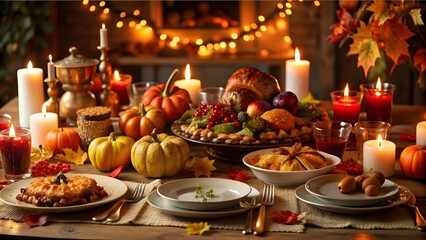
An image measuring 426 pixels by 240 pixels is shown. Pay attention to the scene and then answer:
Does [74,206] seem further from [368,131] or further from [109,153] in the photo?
[368,131]

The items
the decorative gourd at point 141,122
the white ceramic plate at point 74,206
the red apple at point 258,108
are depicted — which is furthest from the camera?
the decorative gourd at point 141,122

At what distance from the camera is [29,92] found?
2664mm

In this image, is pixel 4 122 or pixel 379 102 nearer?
pixel 4 122

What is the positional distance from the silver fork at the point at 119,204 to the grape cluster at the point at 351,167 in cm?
55

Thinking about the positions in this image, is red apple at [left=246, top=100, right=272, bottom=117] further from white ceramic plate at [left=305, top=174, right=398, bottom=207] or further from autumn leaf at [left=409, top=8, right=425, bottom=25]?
autumn leaf at [left=409, top=8, right=425, bottom=25]

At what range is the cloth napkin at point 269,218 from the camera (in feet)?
5.57

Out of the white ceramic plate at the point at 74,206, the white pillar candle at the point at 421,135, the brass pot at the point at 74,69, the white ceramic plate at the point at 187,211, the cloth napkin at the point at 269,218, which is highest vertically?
the brass pot at the point at 74,69

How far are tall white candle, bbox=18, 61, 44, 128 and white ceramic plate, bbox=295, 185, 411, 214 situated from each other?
117cm

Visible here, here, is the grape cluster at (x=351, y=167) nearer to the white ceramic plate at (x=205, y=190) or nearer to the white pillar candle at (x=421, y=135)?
the white pillar candle at (x=421, y=135)

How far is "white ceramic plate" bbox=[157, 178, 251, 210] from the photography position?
1.74 metres

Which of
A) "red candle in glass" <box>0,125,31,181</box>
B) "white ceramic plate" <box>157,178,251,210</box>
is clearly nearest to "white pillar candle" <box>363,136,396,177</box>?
"white ceramic plate" <box>157,178,251,210</box>

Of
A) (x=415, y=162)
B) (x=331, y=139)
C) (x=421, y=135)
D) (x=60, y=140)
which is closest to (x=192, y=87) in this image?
(x=60, y=140)

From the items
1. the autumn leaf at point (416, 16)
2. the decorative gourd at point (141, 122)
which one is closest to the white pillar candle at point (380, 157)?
the autumn leaf at point (416, 16)

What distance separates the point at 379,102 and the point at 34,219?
4.09 ft
